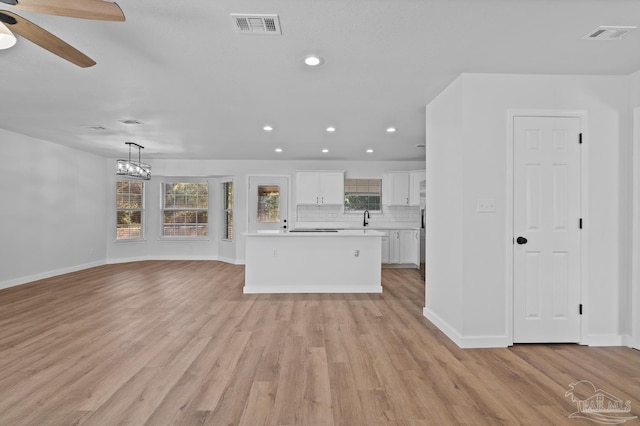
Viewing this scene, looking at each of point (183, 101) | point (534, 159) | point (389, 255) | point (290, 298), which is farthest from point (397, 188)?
point (183, 101)

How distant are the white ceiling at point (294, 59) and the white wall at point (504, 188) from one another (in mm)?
184

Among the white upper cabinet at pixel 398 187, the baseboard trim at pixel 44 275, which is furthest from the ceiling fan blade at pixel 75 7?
the white upper cabinet at pixel 398 187

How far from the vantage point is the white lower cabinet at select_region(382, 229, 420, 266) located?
25.7 feet

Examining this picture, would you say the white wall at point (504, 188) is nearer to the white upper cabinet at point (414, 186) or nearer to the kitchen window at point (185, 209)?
the white upper cabinet at point (414, 186)

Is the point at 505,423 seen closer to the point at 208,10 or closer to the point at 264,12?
the point at 264,12

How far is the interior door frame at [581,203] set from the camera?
10.4 feet

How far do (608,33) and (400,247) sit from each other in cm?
585

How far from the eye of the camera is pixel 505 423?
1.97m

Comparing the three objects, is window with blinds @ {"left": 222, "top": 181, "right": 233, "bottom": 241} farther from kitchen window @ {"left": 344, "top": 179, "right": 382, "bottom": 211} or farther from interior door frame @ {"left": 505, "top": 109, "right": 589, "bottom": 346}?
interior door frame @ {"left": 505, "top": 109, "right": 589, "bottom": 346}

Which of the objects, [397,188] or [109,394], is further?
[397,188]

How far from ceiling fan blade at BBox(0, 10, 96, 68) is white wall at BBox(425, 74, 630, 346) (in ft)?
10.4

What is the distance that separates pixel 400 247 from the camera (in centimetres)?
786

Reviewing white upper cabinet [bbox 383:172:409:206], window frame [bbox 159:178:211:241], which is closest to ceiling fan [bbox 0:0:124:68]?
white upper cabinet [bbox 383:172:409:206]

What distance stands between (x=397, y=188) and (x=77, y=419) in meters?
7.29
